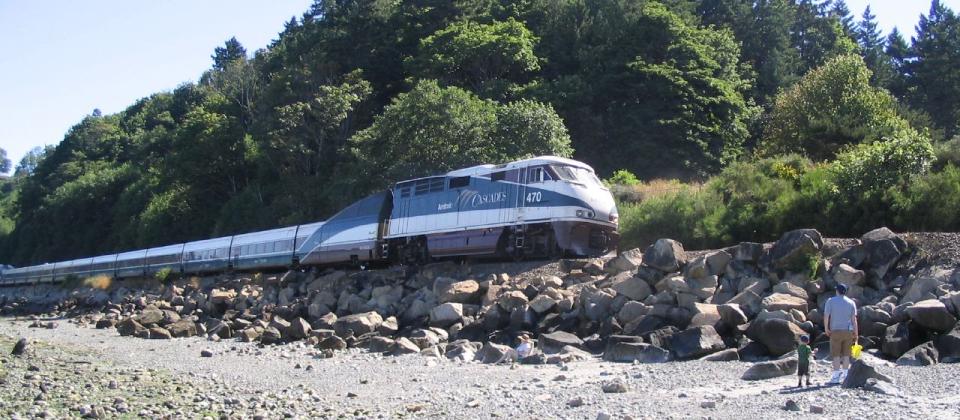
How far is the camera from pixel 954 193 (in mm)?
20375

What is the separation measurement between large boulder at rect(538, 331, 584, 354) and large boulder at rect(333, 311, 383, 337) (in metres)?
6.04

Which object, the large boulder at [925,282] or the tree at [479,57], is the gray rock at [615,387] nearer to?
the large boulder at [925,282]

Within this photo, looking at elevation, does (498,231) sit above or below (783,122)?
below

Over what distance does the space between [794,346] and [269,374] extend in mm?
10327

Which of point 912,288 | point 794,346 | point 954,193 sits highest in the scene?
point 954,193

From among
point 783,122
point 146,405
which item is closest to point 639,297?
point 146,405

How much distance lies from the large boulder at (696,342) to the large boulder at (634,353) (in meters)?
0.26

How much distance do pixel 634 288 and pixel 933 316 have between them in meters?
6.43

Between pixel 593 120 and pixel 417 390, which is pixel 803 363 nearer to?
pixel 417 390

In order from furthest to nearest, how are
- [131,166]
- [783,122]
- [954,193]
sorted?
[131,166]
[783,122]
[954,193]

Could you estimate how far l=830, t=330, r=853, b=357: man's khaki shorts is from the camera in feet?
42.1

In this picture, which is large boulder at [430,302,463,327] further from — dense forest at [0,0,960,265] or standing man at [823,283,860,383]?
standing man at [823,283,860,383]

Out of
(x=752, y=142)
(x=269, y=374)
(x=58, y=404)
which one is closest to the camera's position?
(x=58, y=404)

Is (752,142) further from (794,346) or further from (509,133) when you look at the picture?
(794,346)
